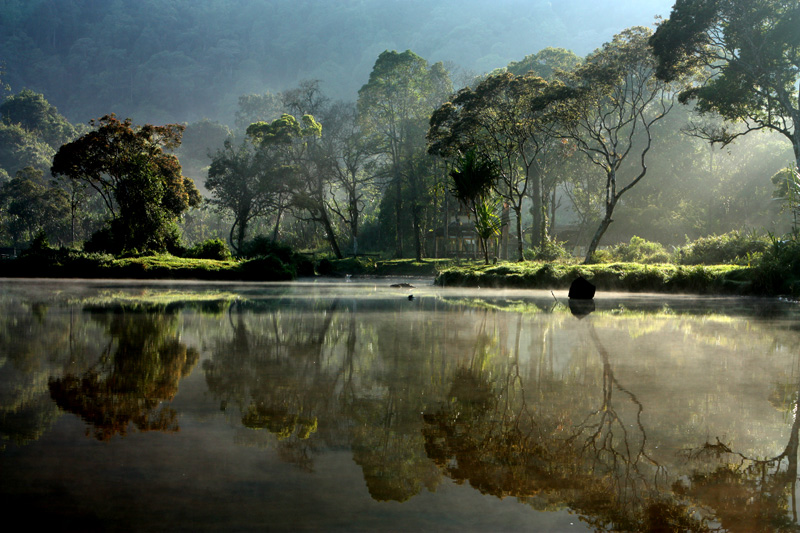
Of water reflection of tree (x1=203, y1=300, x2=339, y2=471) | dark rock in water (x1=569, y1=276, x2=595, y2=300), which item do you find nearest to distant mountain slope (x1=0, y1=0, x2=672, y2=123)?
dark rock in water (x1=569, y1=276, x2=595, y2=300)


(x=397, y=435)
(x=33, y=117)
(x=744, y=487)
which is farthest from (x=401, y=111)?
(x=33, y=117)

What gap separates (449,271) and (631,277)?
788cm

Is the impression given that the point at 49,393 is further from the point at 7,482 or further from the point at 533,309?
the point at 533,309

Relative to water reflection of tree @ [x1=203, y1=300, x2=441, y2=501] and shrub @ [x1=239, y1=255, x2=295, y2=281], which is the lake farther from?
shrub @ [x1=239, y1=255, x2=295, y2=281]

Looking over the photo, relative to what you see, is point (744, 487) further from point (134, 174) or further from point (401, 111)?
point (401, 111)

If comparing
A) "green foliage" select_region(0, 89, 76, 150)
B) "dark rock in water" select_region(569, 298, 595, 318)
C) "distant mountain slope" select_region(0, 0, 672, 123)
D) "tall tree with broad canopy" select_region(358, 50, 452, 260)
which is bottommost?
"dark rock in water" select_region(569, 298, 595, 318)

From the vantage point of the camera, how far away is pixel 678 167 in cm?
5728

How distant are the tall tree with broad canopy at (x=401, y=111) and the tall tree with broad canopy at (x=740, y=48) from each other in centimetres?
2596

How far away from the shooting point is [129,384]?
14.6 feet

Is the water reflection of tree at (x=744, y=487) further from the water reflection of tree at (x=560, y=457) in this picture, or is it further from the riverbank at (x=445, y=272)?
the riverbank at (x=445, y=272)

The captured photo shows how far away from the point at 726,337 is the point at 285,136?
42.2 m

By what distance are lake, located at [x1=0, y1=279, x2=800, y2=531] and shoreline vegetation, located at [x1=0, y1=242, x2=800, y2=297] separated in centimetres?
1250

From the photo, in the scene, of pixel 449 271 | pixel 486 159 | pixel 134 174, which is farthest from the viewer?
pixel 134 174

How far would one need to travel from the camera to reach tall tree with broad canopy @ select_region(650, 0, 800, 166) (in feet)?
74.3
